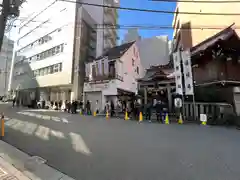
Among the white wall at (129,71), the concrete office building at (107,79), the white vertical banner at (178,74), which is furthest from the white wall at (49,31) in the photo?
the white vertical banner at (178,74)

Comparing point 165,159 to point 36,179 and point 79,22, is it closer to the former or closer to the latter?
point 36,179

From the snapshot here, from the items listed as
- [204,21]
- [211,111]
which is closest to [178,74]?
[211,111]

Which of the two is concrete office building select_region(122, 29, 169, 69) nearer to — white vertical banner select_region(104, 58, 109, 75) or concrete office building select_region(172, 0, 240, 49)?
concrete office building select_region(172, 0, 240, 49)

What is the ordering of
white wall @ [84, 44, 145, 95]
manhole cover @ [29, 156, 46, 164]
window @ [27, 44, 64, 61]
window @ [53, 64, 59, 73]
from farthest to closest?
1. window @ [27, 44, 64, 61]
2. window @ [53, 64, 59, 73]
3. white wall @ [84, 44, 145, 95]
4. manhole cover @ [29, 156, 46, 164]

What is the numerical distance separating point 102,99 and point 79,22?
13.5 metres

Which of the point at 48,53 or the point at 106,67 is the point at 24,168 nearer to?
the point at 106,67

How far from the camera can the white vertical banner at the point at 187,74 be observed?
11.3 meters

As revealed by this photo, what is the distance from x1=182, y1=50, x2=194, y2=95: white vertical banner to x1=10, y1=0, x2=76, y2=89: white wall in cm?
1719

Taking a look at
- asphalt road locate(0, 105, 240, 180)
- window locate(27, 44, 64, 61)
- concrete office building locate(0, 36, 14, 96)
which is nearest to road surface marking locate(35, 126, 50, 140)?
asphalt road locate(0, 105, 240, 180)

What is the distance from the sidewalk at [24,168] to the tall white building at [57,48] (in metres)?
19.7

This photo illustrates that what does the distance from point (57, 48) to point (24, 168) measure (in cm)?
2673

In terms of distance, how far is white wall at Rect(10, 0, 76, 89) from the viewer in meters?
24.8

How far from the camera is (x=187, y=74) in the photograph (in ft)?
38.2

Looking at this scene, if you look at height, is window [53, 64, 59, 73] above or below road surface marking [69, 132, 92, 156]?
above
